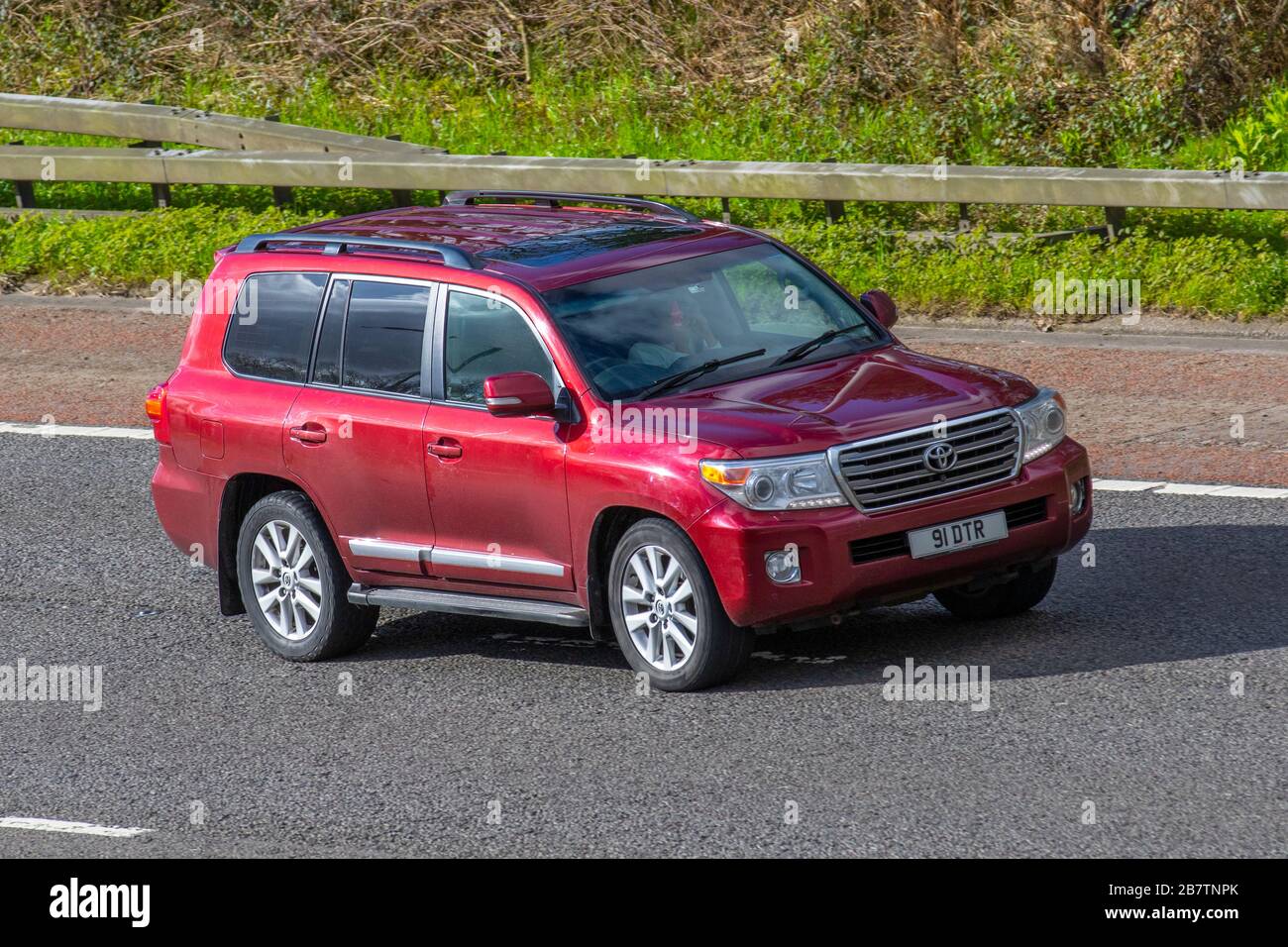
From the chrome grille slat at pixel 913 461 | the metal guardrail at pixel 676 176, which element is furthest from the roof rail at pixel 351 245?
the metal guardrail at pixel 676 176

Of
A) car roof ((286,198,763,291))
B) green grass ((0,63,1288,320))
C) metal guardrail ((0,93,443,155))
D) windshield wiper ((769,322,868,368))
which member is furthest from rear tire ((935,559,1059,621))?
metal guardrail ((0,93,443,155))

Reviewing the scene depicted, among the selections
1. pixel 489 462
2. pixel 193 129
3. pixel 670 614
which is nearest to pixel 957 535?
pixel 670 614

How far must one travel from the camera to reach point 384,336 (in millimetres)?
8672

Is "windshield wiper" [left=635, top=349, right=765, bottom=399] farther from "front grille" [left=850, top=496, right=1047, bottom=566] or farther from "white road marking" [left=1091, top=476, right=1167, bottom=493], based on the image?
"white road marking" [left=1091, top=476, right=1167, bottom=493]

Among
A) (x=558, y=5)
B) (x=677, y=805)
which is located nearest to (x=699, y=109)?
(x=558, y=5)

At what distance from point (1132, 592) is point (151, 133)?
1280 centimetres

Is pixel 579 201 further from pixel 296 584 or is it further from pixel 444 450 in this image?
pixel 296 584

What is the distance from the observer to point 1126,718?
286 inches

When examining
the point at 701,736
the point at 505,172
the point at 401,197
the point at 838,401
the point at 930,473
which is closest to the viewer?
the point at 701,736

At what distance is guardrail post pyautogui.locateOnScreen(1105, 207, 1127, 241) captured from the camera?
14.9m

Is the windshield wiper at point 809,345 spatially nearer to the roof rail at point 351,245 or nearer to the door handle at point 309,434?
the roof rail at point 351,245

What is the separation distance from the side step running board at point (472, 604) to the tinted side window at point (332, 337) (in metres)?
0.91

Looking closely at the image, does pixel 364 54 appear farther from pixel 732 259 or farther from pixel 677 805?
pixel 677 805

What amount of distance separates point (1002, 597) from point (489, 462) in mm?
2220
